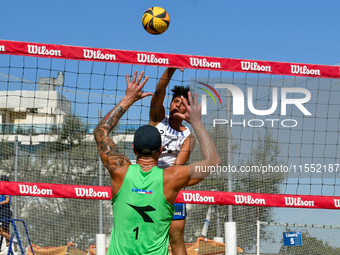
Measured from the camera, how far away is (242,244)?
1205 centimetres

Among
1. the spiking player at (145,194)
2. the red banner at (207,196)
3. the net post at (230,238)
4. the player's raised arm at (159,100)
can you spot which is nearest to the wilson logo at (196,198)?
the red banner at (207,196)

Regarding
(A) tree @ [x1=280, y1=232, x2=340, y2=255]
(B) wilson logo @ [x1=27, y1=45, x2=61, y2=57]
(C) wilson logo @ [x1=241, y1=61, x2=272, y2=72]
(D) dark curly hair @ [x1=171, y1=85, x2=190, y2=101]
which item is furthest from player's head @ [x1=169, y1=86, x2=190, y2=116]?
(A) tree @ [x1=280, y1=232, x2=340, y2=255]

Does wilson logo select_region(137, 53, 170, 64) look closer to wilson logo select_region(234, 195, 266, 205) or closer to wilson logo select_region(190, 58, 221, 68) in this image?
wilson logo select_region(190, 58, 221, 68)

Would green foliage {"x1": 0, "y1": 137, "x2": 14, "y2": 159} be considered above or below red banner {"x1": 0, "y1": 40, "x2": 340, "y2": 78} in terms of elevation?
below

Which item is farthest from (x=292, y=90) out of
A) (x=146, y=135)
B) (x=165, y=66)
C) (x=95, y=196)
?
(x=146, y=135)

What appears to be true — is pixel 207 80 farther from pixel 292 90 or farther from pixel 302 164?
pixel 302 164

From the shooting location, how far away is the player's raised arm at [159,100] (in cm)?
508

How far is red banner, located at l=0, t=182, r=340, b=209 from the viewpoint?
5.22m

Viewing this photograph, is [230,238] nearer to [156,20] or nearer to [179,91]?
[179,91]

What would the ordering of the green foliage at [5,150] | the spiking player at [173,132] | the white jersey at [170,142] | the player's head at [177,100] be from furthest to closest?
the green foliage at [5,150], the player's head at [177,100], the white jersey at [170,142], the spiking player at [173,132]

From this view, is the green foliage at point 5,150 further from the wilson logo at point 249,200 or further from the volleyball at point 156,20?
the wilson logo at point 249,200

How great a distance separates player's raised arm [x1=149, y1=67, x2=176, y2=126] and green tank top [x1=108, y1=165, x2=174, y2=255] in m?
2.52

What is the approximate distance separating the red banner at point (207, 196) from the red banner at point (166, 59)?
1.65m

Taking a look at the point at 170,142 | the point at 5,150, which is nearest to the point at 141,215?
the point at 170,142
